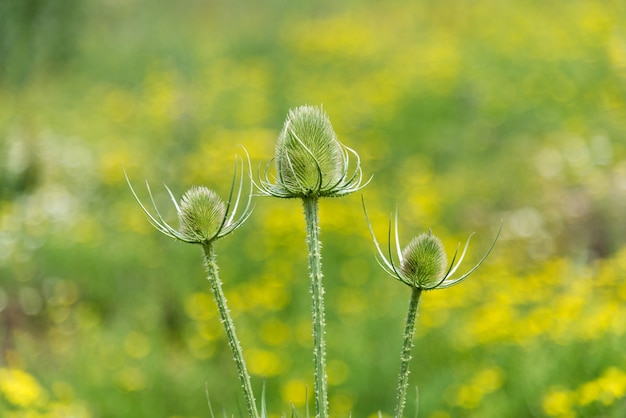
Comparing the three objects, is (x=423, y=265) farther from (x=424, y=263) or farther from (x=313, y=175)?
(x=313, y=175)

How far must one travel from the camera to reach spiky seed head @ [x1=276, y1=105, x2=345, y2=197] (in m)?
1.19

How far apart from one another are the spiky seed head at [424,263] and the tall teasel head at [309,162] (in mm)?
142

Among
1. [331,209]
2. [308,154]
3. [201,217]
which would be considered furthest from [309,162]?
[331,209]

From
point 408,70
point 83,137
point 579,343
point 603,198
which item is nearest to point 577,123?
point 603,198

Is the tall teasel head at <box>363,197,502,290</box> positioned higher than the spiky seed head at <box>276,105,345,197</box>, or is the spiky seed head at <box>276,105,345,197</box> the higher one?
the spiky seed head at <box>276,105,345,197</box>

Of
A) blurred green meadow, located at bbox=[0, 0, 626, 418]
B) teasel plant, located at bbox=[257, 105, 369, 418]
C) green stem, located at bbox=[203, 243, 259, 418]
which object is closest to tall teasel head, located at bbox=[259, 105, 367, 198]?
teasel plant, located at bbox=[257, 105, 369, 418]

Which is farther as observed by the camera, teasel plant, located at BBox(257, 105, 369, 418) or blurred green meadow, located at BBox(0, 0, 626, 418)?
blurred green meadow, located at BBox(0, 0, 626, 418)

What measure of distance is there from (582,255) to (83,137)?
511 cm

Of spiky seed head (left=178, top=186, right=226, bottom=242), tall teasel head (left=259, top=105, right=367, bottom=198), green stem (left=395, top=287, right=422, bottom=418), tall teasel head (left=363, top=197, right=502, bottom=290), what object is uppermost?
tall teasel head (left=259, top=105, right=367, bottom=198)

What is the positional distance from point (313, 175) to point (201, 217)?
185mm

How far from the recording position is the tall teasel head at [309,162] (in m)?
1.19

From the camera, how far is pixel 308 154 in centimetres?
120

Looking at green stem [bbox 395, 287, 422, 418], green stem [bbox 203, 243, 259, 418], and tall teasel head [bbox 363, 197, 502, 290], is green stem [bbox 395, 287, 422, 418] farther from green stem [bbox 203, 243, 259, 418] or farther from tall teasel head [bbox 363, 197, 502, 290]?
green stem [bbox 203, 243, 259, 418]

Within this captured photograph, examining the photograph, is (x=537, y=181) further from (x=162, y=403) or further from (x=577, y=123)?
(x=162, y=403)
